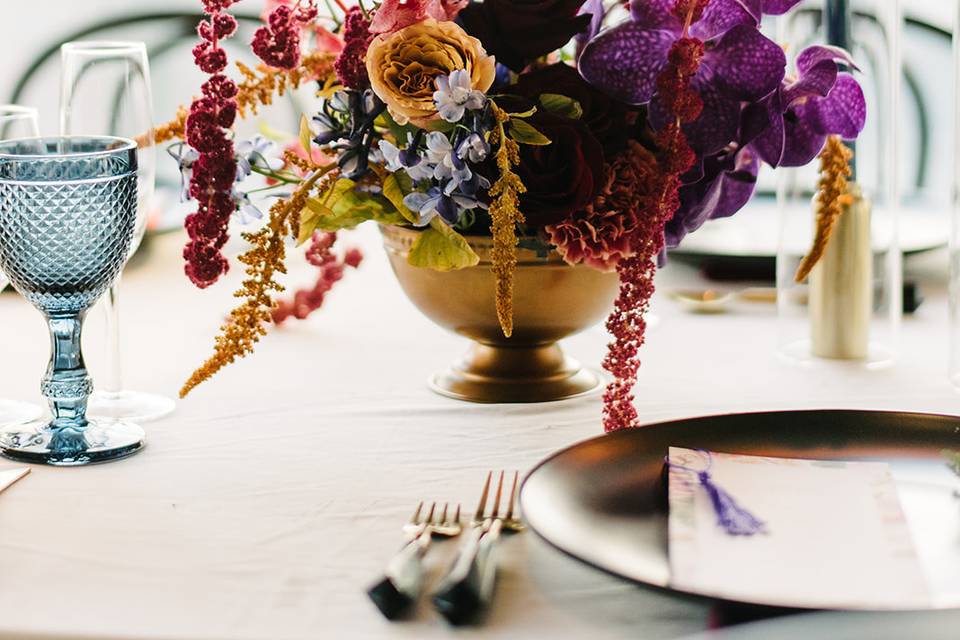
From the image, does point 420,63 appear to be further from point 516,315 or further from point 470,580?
point 470,580

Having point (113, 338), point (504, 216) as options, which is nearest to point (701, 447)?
point (504, 216)

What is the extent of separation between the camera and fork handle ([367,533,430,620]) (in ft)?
2.31

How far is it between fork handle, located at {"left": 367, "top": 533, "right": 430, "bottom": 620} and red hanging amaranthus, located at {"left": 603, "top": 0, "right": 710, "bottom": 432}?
22 centimetres

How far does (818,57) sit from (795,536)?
44 cm

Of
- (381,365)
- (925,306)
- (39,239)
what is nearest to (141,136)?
(39,239)

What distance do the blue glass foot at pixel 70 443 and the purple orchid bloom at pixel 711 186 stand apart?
482 mm

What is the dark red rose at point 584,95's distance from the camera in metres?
1.01

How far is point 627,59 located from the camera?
3.22 feet

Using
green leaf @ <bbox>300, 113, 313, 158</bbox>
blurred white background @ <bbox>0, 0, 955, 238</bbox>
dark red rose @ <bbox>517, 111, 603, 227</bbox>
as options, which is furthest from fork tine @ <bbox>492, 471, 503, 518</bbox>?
blurred white background @ <bbox>0, 0, 955, 238</bbox>

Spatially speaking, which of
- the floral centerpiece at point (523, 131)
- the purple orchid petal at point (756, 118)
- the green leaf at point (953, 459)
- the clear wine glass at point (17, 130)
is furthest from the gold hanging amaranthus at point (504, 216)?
the clear wine glass at point (17, 130)

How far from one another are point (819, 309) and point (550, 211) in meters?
0.42

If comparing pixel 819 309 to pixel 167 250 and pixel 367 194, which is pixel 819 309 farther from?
pixel 167 250

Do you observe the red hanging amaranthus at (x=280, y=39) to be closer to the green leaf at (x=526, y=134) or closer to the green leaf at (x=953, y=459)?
the green leaf at (x=526, y=134)

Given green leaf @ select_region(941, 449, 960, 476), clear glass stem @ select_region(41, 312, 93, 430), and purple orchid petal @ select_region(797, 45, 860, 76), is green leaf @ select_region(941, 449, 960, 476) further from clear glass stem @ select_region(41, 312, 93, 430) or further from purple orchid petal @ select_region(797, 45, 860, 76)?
clear glass stem @ select_region(41, 312, 93, 430)
